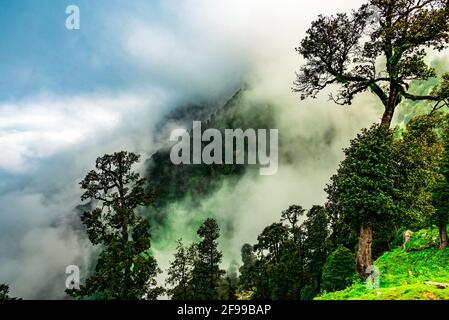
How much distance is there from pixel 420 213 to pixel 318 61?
33.9ft

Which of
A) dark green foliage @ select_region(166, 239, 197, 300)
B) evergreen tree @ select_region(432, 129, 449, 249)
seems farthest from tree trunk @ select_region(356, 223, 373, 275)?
dark green foliage @ select_region(166, 239, 197, 300)

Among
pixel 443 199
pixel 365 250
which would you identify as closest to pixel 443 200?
pixel 443 199

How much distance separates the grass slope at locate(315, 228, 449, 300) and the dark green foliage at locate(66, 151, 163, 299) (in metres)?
12.6

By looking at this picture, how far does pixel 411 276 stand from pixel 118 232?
18081 mm

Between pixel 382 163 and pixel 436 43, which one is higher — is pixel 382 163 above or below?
A: below

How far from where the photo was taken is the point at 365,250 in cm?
1884

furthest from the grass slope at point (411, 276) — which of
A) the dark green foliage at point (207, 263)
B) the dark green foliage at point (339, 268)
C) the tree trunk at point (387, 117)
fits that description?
the dark green foliage at point (207, 263)

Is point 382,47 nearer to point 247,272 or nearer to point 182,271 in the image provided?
point 182,271

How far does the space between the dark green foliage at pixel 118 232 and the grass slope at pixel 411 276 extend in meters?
12.6

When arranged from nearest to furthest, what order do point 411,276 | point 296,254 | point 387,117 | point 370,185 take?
point 411,276 < point 370,185 < point 387,117 < point 296,254
